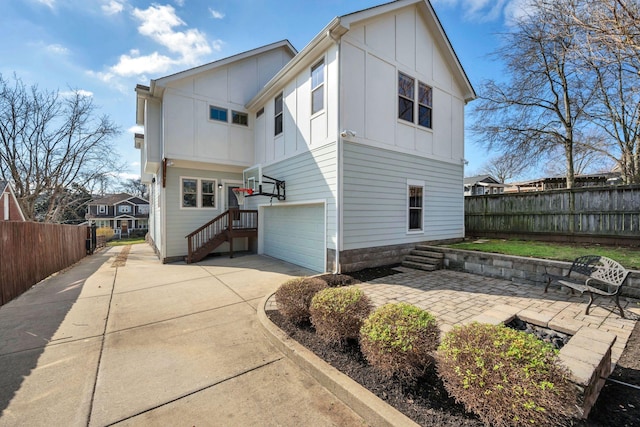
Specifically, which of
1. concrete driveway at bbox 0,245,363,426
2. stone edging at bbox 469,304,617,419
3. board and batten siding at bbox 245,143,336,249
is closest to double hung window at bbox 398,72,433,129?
board and batten siding at bbox 245,143,336,249

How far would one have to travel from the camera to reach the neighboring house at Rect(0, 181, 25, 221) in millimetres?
17470

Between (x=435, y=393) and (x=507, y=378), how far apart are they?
0.73 m

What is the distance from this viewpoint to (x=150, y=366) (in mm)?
3096

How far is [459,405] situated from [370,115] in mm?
6969

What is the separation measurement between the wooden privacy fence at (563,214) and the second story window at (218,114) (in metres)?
11.0

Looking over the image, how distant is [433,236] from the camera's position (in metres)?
9.44

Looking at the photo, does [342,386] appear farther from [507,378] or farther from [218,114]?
[218,114]

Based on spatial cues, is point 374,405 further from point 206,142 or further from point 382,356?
point 206,142

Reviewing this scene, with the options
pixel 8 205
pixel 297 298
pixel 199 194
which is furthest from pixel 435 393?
pixel 8 205

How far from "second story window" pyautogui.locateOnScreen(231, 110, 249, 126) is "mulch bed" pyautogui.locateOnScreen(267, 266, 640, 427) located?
397 inches

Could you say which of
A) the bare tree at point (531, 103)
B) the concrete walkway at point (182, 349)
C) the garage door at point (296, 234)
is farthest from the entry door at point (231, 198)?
the bare tree at point (531, 103)

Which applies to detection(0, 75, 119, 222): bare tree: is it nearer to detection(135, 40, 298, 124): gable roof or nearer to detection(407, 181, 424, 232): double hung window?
detection(135, 40, 298, 124): gable roof

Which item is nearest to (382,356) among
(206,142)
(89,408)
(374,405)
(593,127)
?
(374,405)

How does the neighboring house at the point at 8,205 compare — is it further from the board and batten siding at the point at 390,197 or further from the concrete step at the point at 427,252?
the concrete step at the point at 427,252
